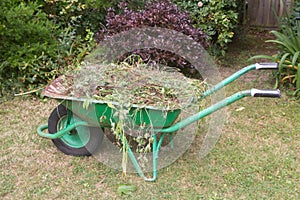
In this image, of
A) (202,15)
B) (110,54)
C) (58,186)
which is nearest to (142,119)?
(58,186)

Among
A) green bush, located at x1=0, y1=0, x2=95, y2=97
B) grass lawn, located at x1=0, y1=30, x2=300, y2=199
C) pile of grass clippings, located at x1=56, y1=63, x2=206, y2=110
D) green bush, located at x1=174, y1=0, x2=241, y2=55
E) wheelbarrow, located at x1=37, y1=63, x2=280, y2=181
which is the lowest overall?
grass lawn, located at x1=0, y1=30, x2=300, y2=199

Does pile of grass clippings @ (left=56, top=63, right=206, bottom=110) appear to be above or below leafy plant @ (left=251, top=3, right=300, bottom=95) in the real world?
below

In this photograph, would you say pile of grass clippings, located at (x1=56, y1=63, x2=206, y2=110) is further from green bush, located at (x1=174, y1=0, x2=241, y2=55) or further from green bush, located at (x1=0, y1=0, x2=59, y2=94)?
green bush, located at (x1=174, y1=0, x2=241, y2=55)

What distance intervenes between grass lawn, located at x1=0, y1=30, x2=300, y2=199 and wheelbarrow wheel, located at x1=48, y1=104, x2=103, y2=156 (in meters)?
0.06

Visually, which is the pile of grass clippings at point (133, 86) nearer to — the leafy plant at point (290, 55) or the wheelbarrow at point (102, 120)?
the wheelbarrow at point (102, 120)

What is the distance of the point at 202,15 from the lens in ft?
15.0

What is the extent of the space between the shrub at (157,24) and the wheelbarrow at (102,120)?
4.20 feet

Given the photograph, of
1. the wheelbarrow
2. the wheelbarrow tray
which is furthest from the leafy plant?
the wheelbarrow tray

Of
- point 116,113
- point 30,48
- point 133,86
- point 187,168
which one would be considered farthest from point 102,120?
point 30,48

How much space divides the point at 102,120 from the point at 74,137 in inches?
20.7

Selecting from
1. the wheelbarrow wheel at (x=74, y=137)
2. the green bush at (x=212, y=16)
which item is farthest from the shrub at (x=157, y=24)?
the wheelbarrow wheel at (x=74, y=137)

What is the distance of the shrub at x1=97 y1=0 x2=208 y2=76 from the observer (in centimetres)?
392

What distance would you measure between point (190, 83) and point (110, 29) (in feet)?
5.46

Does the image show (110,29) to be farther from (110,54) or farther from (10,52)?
(10,52)
